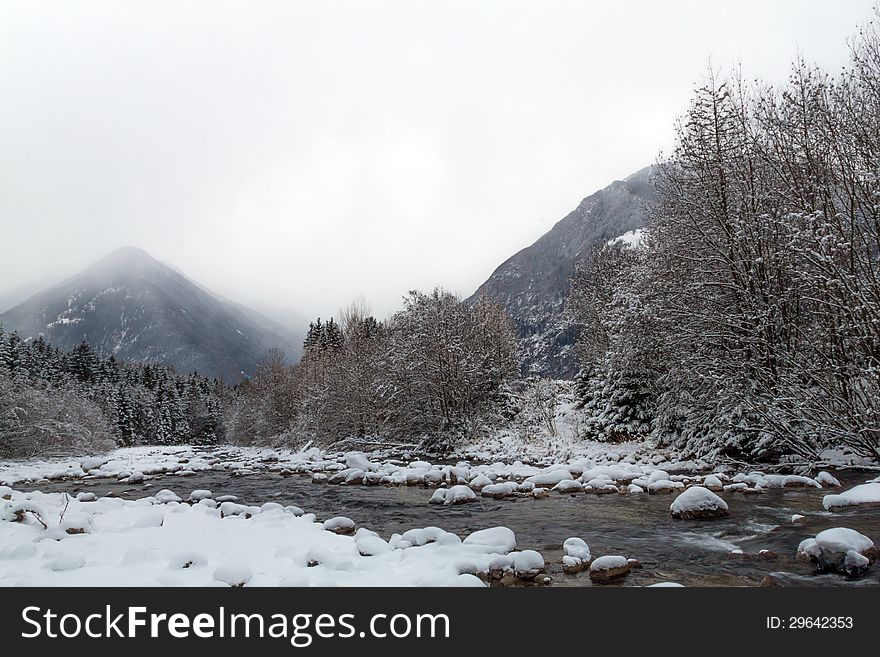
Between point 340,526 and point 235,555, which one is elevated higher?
point 235,555

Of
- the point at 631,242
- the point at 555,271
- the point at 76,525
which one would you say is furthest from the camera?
the point at 555,271

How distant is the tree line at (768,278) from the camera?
1009 centimetres

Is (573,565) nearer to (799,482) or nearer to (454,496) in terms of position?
(454,496)

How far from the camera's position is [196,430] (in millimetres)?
84562

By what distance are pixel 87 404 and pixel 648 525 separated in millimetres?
59272

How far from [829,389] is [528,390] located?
18.8 m

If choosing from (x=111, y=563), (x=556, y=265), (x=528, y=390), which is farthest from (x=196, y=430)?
(x=556, y=265)

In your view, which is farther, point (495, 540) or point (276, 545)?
point (276, 545)

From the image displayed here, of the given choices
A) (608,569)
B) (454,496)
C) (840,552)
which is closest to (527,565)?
(608,569)

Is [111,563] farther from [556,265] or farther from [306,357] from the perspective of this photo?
[556,265]

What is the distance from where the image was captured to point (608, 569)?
5.49 meters

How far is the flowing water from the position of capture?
557 centimetres

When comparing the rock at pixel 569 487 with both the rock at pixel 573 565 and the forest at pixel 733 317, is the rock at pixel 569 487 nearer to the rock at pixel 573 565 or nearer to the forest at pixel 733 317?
the forest at pixel 733 317
